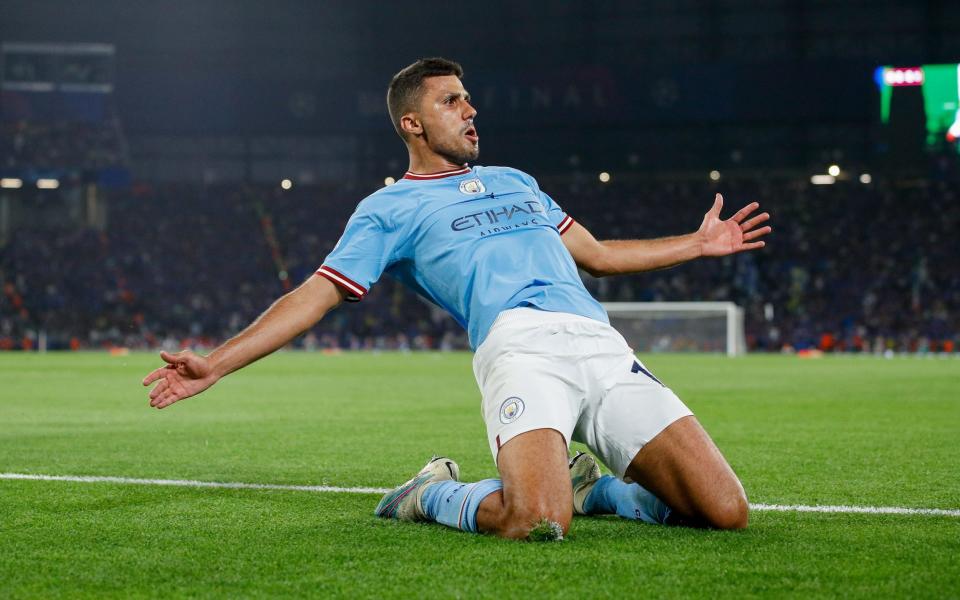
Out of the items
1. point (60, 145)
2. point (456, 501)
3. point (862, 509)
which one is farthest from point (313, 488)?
point (60, 145)

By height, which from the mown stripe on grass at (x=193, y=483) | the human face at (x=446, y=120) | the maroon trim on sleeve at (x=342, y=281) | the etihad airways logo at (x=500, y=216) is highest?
the human face at (x=446, y=120)

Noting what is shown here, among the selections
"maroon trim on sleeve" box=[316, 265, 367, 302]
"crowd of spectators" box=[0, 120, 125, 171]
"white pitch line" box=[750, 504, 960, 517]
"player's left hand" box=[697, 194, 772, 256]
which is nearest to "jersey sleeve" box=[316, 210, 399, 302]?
"maroon trim on sleeve" box=[316, 265, 367, 302]

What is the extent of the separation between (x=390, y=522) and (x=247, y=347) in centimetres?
97

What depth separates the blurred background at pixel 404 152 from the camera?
40094 millimetres

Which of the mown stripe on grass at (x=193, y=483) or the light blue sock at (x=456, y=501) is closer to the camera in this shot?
the light blue sock at (x=456, y=501)

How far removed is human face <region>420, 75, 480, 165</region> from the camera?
189 inches

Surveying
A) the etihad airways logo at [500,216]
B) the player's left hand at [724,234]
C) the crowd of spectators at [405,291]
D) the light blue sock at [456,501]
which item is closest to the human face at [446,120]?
the etihad airways logo at [500,216]

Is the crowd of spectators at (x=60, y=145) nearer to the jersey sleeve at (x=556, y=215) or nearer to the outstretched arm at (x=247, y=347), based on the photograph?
the jersey sleeve at (x=556, y=215)

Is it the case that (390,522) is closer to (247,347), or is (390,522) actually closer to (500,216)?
(247,347)

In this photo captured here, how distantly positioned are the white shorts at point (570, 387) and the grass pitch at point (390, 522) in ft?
1.23

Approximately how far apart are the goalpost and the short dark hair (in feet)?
94.0

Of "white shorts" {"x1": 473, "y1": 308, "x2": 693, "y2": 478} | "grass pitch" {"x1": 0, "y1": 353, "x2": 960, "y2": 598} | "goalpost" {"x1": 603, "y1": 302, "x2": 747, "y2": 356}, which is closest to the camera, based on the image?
"grass pitch" {"x1": 0, "y1": 353, "x2": 960, "y2": 598}

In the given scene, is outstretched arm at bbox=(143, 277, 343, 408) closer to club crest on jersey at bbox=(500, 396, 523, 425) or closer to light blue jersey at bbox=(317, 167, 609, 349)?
light blue jersey at bbox=(317, 167, 609, 349)

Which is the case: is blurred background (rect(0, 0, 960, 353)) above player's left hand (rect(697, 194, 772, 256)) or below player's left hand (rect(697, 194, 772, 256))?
above
